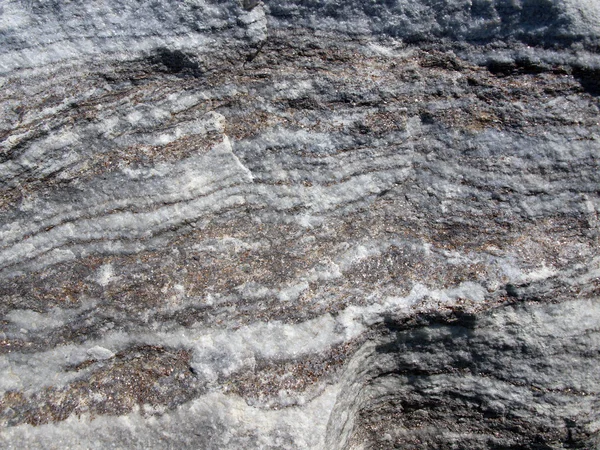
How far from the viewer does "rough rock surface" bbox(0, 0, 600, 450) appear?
1.80m

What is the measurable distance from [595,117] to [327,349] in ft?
3.74

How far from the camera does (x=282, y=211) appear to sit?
191 cm

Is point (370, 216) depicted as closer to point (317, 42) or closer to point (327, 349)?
point (327, 349)

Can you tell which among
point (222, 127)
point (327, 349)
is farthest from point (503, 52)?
point (327, 349)

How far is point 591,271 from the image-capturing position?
1.90 metres

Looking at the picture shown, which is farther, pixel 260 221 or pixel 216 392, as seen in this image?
pixel 260 221

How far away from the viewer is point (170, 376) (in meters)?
1.82

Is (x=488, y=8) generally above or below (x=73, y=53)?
above

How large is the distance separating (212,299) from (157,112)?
617mm

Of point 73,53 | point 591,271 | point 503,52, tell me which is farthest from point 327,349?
point 73,53

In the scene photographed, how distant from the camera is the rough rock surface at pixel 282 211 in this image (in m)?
1.80

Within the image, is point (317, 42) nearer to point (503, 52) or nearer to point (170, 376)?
point (503, 52)

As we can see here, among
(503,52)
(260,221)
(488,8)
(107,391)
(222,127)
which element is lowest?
(107,391)

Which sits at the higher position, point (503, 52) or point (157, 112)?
point (503, 52)
